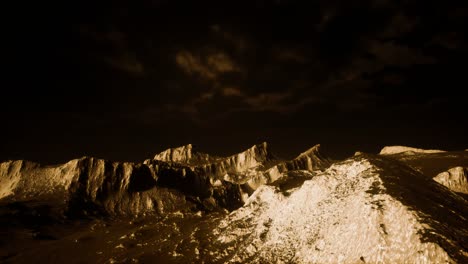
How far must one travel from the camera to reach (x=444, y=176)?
148 meters

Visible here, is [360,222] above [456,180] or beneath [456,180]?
beneath

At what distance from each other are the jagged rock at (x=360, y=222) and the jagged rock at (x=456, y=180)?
193 ft

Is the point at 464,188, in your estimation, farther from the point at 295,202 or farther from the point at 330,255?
the point at 330,255

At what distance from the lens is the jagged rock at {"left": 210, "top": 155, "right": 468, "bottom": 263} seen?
207 ft

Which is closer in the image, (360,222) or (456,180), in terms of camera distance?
(360,222)

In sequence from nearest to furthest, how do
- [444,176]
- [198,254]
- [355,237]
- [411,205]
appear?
[411,205]
[355,237]
[444,176]
[198,254]

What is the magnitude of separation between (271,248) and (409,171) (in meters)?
59.1

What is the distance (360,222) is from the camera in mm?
82188

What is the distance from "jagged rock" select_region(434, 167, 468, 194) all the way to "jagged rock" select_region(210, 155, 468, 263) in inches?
2310

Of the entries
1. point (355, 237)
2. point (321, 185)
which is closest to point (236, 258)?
point (321, 185)

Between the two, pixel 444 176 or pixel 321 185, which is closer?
pixel 321 185

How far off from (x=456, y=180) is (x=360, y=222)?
96.6 metres

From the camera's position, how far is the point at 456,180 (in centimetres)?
14325

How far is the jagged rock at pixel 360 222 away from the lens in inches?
2484
